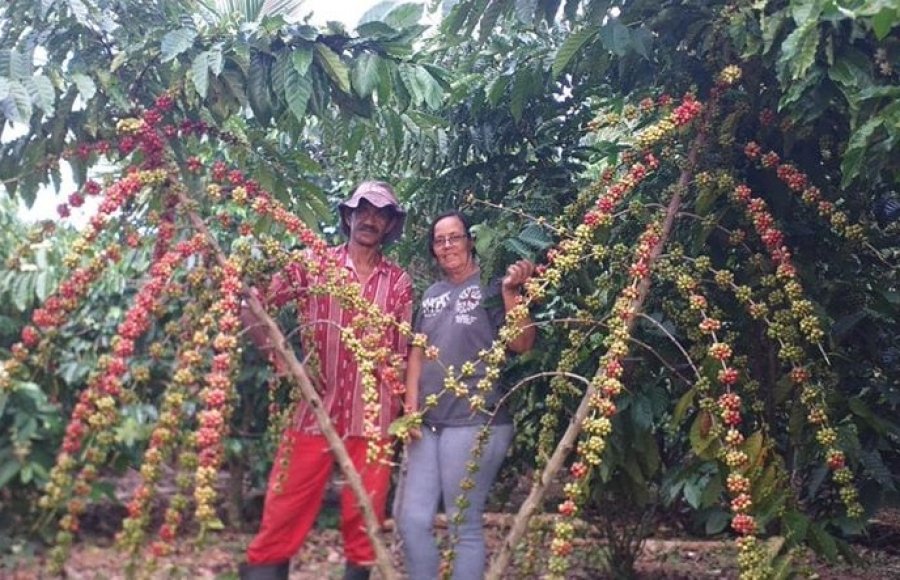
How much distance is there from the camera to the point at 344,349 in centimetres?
251

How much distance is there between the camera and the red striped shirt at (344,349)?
8.10 ft

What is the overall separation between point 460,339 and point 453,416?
0.21m

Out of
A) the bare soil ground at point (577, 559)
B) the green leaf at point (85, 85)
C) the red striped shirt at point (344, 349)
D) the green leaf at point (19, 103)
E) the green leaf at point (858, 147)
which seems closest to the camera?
the green leaf at point (858, 147)

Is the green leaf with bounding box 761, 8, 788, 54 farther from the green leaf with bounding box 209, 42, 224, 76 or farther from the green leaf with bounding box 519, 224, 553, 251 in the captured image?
the green leaf with bounding box 209, 42, 224, 76

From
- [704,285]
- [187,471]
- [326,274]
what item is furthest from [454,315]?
[187,471]

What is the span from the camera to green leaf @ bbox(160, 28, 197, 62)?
2.15 metres

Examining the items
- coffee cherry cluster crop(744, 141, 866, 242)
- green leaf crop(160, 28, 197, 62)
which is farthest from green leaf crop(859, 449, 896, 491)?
green leaf crop(160, 28, 197, 62)

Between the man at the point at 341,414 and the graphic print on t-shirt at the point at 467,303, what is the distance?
0.56 ft

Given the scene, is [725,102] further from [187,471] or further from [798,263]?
[187,471]

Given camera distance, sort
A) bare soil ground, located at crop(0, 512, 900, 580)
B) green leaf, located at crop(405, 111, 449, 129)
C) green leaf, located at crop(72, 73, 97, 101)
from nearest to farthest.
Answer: green leaf, located at crop(72, 73, 97, 101)
green leaf, located at crop(405, 111, 449, 129)
bare soil ground, located at crop(0, 512, 900, 580)

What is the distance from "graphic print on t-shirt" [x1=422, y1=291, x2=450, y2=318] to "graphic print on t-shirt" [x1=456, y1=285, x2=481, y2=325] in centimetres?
4

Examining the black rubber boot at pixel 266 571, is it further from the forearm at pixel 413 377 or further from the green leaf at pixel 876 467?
the green leaf at pixel 876 467

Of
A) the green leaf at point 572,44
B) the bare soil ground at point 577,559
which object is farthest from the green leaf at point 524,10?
the bare soil ground at point 577,559

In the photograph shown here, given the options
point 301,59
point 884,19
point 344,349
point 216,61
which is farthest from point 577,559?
point 884,19
